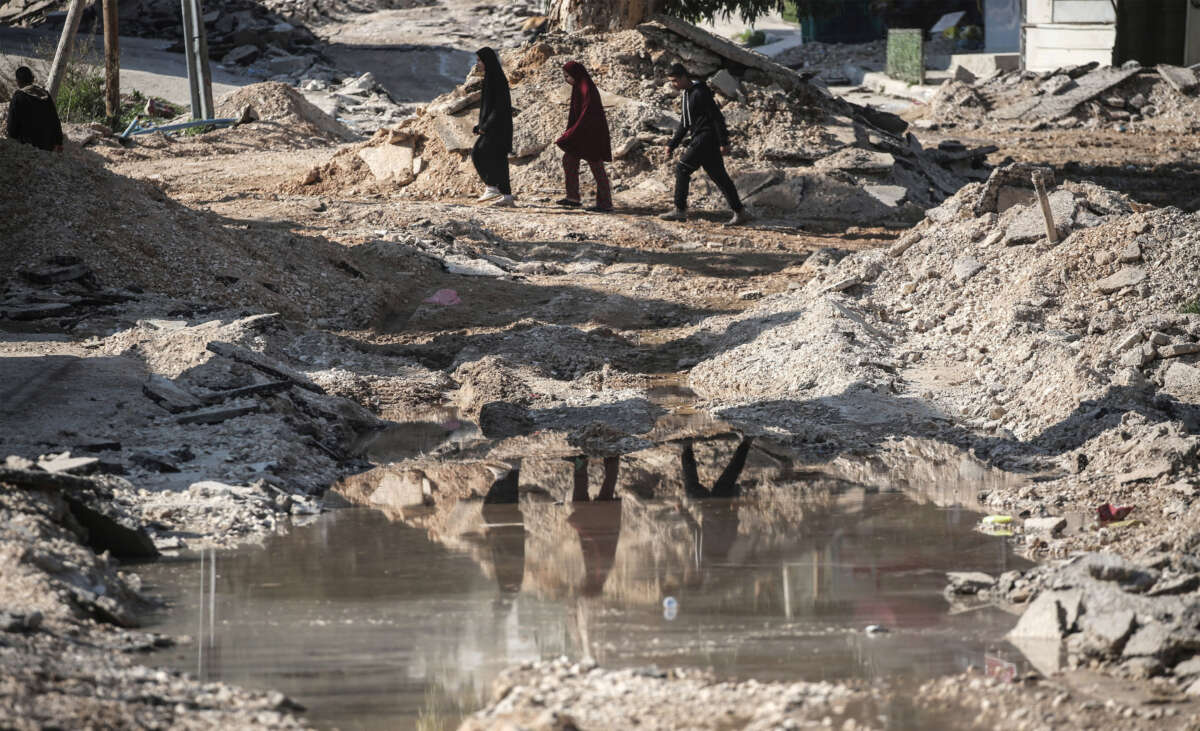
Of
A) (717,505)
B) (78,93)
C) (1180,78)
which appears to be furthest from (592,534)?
(1180,78)

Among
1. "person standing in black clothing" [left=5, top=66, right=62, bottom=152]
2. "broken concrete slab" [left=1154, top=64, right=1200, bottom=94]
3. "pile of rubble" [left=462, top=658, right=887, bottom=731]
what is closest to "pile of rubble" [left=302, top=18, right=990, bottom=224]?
"person standing in black clothing" [left=5, top=66, right=62, bottom=152]

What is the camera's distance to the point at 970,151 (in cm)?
1611

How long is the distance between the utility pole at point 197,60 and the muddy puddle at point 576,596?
15546 mm

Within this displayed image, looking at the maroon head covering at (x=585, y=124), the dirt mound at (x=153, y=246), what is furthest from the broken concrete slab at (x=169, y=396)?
the maroon head covering at (x=585, y=124)

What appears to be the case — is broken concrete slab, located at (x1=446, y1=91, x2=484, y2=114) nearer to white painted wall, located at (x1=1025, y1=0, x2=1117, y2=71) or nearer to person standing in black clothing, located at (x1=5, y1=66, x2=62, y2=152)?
person standing in black clothing, located at (x1=5, y1=66, x2=62, y2=152)

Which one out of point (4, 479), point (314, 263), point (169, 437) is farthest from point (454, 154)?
point (4, 479)

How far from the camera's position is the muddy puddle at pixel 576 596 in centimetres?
396

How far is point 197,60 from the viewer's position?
64.4 feet

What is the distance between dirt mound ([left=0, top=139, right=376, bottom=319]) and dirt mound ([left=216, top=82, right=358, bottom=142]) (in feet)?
30.4

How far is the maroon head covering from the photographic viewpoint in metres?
12.9

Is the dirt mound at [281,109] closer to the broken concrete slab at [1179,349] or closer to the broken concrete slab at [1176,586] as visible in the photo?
the broken concrete slab at [1179,349]

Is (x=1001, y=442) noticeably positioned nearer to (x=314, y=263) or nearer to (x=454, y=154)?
(x=314, y=263)

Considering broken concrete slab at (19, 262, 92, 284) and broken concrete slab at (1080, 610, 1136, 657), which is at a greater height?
broken concrete slab at (19, 262, 92, 284)

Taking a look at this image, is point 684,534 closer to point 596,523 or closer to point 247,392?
point 596,523
